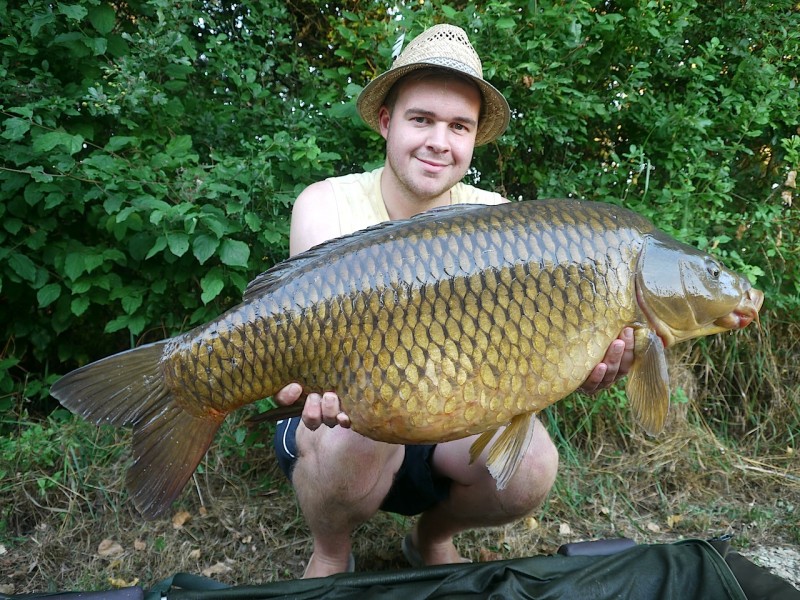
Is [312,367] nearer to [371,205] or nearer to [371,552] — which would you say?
[371,205]

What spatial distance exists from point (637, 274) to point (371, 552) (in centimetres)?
113

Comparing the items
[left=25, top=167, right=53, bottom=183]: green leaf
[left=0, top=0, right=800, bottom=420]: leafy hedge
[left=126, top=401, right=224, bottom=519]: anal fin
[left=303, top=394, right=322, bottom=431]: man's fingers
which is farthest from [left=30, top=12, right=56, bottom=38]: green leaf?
[left=303, top=394, right=322, bottom=431]: man's fingers

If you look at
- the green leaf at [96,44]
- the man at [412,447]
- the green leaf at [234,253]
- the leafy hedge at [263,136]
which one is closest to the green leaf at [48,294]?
the leafy hedge at [263,136]

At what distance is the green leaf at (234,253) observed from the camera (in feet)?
6.04

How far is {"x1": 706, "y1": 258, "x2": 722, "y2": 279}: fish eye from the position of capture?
1155 mm

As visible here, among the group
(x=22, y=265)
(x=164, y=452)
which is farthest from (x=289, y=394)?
(x=22, y=265)

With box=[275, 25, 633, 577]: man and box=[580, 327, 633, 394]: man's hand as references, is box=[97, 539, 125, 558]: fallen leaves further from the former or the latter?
box=[580, 327, 633, 394]: man's hand

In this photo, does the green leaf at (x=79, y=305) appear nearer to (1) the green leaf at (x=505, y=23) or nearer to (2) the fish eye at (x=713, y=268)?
(1) the green leaf at (x=505, y=23)

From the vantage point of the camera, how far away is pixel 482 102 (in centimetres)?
166

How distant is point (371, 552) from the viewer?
1792 mm

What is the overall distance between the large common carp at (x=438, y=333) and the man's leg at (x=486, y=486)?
333mm

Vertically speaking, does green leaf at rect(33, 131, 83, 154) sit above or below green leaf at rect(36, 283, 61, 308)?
above

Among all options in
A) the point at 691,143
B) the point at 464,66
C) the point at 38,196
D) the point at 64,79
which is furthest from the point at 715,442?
the point at 64,79

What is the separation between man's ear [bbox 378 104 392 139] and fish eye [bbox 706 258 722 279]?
3.00 feet
